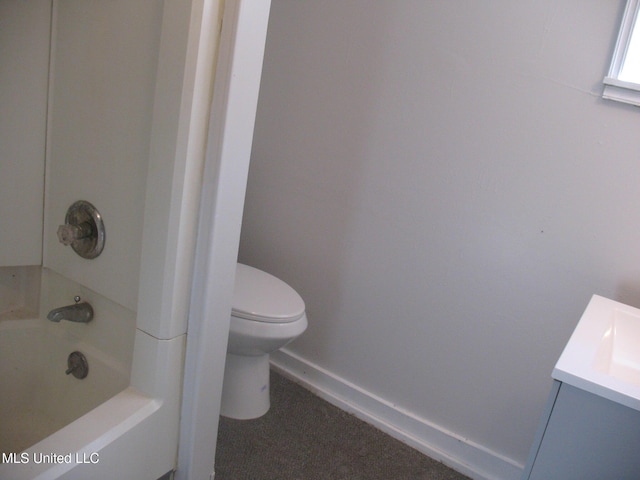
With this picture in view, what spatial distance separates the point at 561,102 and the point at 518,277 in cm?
54

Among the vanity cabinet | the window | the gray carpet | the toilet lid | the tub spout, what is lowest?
the gray carpet

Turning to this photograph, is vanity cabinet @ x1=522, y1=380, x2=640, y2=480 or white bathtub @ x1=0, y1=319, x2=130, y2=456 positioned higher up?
vanity cabinet @ x1=522, y1=380, x2=640, y2=480

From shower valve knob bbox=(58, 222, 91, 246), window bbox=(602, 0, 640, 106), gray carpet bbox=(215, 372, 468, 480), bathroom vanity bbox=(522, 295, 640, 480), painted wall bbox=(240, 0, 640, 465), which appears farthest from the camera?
gray carpet bbox=(215, 372, 468, 480)

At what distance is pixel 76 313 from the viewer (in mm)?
1317

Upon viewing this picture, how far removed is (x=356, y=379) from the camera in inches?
77.5

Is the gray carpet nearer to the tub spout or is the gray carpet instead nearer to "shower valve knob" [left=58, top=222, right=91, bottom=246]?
the tub spout

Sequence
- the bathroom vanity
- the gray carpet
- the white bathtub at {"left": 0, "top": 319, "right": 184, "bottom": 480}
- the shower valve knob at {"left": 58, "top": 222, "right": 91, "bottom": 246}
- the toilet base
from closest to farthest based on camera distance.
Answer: the bathroom vanity < the white bathtub at {"left": 0, "top": 319, "right": 184, "bottom": 480} < the shower valve knob at {"left": 58, "top": 222, "right": 91, "bottom": 246} < the gray carpet < the toilet base

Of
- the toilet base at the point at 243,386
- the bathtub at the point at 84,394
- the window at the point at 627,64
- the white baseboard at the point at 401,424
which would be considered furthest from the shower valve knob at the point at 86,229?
the window at the point at 627,64

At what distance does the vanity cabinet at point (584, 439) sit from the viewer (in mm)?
805

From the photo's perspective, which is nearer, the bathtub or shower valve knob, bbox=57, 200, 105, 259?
the bathtub

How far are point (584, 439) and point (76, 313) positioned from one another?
1.22m

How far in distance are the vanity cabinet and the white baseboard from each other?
0.86 metres

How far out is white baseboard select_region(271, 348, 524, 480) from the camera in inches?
66.3

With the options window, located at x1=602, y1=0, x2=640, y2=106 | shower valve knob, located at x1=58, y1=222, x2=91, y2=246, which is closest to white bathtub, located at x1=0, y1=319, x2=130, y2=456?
shower valve knob, located at x1=58, y1=222, x2=91, y2=246
